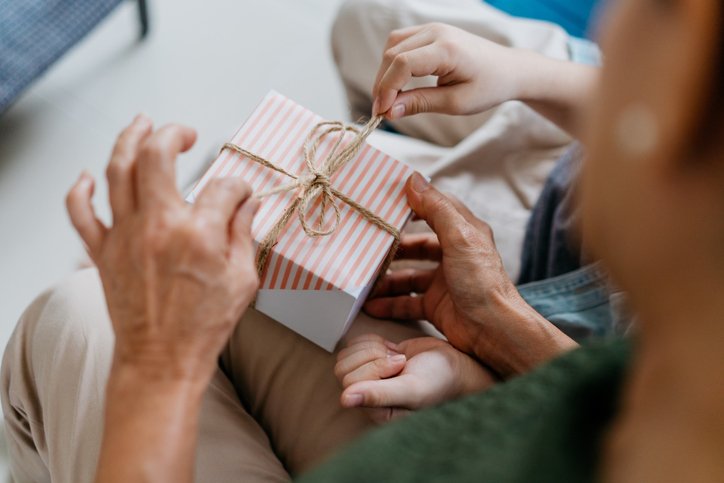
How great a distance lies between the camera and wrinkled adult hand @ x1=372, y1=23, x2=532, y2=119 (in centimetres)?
→ 72

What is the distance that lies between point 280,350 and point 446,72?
36cm

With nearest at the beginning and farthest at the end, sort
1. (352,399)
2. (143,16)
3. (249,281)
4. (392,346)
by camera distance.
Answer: (249,281) < (352,399) < (392,346) < (143,16)

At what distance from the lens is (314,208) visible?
0.70 meters

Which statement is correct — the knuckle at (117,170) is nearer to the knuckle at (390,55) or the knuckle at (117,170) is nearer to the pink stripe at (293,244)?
the pink stripe at (293,244)

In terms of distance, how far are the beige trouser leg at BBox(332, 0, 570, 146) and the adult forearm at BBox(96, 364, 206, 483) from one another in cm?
58

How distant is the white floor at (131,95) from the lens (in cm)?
121

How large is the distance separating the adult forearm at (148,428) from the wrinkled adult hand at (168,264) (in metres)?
0.01

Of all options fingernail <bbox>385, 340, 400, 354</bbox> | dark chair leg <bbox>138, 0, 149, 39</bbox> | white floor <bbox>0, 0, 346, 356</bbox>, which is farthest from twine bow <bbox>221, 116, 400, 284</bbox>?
dark chair leg <bbox>138, 0, 149, 39</bbox>

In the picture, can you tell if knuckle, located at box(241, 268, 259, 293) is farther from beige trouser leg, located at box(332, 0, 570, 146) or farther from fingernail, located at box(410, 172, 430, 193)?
beige trouser leg, located at box(332, 0, 570, 146)

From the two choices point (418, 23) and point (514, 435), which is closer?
point (514, 435)

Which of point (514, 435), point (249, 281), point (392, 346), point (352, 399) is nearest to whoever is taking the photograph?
point (514, 435)

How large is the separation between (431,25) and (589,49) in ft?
1.16

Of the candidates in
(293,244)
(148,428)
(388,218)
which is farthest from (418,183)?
(148,428)

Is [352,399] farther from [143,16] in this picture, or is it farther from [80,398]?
[143,16]
